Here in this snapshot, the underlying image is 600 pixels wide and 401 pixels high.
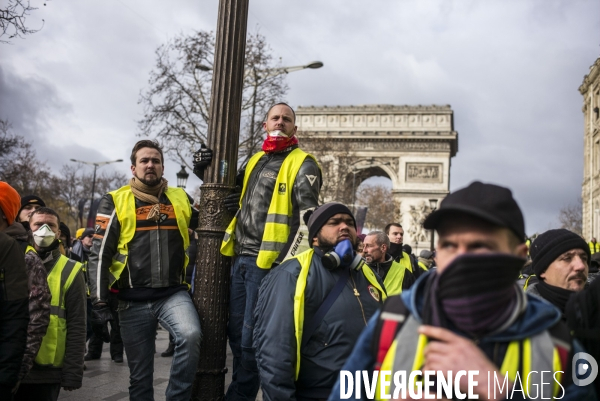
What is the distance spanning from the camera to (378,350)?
1.90 m

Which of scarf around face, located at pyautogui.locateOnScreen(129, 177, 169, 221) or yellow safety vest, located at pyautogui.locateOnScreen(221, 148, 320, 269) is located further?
scarf around face, located at pyautogui.locateOnScreen(129, 177, 169, 221)

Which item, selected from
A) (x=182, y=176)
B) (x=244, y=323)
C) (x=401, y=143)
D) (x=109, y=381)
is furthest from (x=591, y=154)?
(x=244, y=323)

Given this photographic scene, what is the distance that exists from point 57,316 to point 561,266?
11.0 ft

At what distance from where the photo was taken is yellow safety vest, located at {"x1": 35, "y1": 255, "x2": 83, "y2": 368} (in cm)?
429

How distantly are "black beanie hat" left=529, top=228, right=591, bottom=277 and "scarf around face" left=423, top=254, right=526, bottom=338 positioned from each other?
1950mm

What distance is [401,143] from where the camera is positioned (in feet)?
203

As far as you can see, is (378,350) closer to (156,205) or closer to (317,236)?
(317,236)

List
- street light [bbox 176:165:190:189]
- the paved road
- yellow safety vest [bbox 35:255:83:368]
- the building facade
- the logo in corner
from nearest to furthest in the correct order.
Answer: the logo in corner
yellow safety vest [bbox 35:255:83:368]
the paved road
street light [bbox 176:165:190:189]
the building facade

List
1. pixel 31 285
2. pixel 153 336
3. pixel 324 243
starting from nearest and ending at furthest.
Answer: pixel 324 243, pixel 31 285, pixel 153 336

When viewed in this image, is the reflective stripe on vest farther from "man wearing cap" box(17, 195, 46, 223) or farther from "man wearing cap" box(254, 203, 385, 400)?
"man wearing cap" box(17, 195, 46, 223)

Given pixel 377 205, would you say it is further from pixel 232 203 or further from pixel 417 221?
pixel 232 203

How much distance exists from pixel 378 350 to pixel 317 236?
2.03 m

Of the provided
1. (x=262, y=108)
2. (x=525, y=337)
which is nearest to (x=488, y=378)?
(x=525, y=337)

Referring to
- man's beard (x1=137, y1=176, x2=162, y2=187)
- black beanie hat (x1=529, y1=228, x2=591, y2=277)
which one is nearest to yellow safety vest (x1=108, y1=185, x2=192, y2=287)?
man's beard (x1=137, y1=176, x2=162, y2=187)
